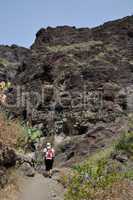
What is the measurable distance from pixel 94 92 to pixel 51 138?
19.7 feet

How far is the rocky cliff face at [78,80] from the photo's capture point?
123 ft

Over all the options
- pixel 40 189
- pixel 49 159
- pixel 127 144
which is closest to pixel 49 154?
pixel 49 159

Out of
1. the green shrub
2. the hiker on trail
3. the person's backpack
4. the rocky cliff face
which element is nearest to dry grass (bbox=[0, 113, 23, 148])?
the hiker on trail

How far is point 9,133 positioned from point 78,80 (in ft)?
82.8

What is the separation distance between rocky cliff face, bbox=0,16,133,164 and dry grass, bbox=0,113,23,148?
46.6 feet

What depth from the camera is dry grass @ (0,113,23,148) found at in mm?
16031

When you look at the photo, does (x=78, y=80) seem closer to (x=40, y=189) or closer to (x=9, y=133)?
(x=40, y=189)

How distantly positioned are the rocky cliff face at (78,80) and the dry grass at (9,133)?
1422 cm

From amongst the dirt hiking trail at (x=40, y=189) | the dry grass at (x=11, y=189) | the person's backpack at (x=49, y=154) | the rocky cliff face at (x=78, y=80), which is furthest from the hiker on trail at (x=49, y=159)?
the rocky cliff face at (x=78, y=80)

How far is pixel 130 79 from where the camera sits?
41.3m

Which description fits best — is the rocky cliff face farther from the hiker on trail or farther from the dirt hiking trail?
the dirt hiking trail

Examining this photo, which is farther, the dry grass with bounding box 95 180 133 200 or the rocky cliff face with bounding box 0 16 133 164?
the rocky cliff face with bounding box 0 16 133 164

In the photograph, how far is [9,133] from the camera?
16391 millimetres

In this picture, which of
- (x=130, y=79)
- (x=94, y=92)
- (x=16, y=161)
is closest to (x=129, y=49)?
(x=130, y=79)
